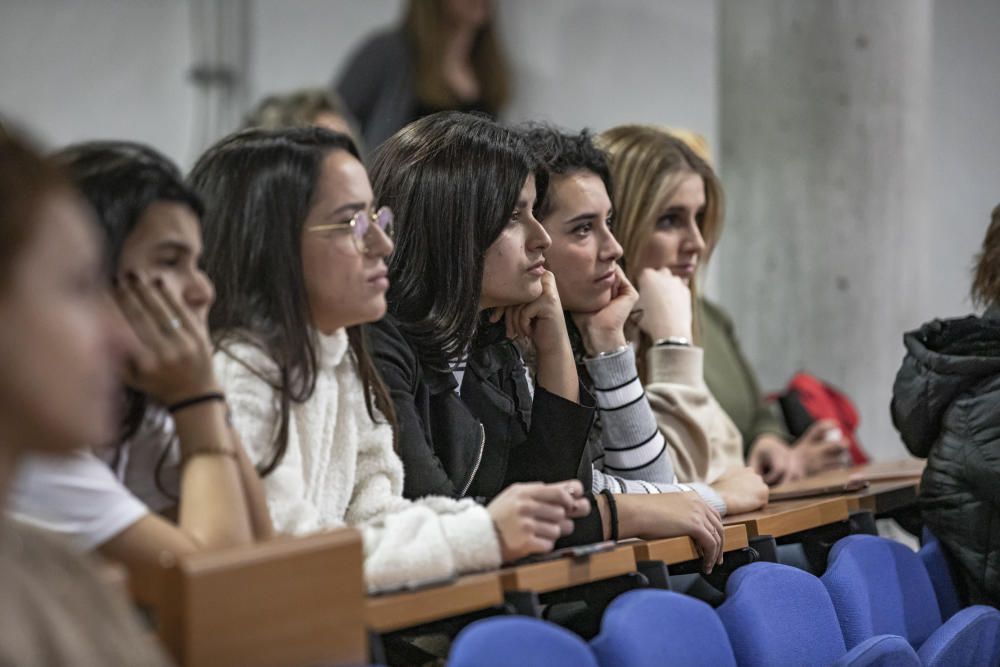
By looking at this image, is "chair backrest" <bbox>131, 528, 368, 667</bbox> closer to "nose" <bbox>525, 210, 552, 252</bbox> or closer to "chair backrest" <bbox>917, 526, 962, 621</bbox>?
"nose" <bbox>525, 210, 552, 252</bbox>

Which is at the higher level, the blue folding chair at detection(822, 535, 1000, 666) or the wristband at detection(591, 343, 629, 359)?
the wristband at detection(591, 343, 629, 359)

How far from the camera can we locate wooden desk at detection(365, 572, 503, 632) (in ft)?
5.30

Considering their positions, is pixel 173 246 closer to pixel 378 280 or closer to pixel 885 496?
pixel 378 280

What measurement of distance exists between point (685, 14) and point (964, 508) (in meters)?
3.85

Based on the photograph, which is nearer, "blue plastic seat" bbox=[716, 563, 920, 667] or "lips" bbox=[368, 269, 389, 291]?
"lips" bbox=[368, 269, 389, 291]

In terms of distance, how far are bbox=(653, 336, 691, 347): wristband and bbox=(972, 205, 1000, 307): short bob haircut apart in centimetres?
65

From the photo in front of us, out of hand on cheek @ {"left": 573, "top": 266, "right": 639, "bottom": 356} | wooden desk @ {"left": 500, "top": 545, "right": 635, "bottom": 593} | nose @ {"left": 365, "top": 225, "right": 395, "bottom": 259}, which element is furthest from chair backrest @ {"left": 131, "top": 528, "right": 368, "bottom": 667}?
hand on cheek @ {"left": 573, "top": 266, "right": 639, "bottom": 356}

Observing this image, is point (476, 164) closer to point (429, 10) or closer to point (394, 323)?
point (394, 323)

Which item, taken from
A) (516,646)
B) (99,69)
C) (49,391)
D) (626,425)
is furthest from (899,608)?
(99,69)

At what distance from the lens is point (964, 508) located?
2721mm

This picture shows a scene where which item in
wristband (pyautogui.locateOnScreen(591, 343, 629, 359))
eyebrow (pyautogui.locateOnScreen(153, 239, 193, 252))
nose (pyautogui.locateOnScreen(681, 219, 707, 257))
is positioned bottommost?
wristband (pyautogui.locateOnScreen(591, 343, 629, 359))

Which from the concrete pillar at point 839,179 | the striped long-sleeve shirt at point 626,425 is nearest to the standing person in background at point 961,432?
the striped long-sleeve shirt at point 626,425

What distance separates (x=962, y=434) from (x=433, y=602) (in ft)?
4.81

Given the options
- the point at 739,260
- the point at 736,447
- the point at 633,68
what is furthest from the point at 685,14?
the point at 736,447
